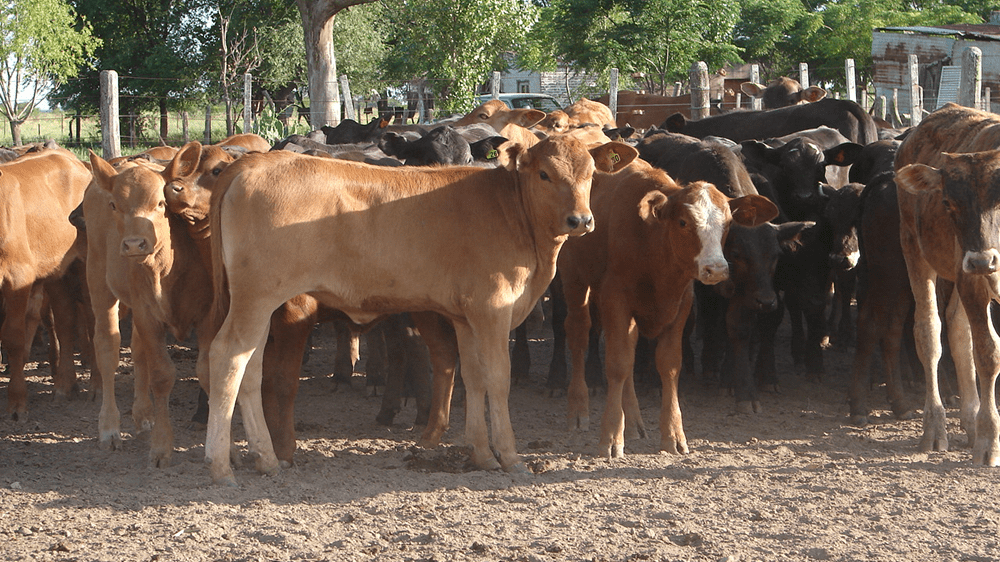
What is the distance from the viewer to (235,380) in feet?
17.7

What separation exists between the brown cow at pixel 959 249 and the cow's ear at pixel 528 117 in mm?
7427

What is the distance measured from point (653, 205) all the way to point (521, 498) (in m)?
1.95

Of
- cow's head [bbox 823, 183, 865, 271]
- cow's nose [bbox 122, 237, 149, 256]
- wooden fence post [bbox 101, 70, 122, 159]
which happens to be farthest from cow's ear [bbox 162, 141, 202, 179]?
wooden fence post [bbox 101, 70, 122, 159]

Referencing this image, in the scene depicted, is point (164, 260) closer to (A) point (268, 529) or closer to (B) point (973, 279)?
(A) point (268, 529)

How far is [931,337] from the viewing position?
21.3ft

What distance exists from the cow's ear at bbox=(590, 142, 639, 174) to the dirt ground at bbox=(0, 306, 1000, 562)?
1.76 m

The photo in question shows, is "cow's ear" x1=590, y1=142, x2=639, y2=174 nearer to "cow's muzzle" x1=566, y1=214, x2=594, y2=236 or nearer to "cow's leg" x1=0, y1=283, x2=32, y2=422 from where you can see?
"cow's muzzle" x1=566, y1=214, x2=594, y2=236

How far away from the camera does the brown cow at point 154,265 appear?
5727mm

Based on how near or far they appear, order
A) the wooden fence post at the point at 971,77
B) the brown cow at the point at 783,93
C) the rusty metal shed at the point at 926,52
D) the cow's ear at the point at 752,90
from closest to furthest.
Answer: the wooden fence post at the point at 971,77 < the brown cow at the point at 783,93 < the cow's ear at the point at 752,90 < the rusty metal shed at the point at 926,52

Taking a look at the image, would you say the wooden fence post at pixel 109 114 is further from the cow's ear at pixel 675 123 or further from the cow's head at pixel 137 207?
the cow's head at pixel 137 207

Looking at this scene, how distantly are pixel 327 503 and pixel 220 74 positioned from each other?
29.9m

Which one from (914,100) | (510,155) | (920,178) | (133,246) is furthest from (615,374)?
(914,100)

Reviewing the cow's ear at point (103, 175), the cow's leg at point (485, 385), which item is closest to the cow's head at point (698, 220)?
the cow's leg at point (485, 385)

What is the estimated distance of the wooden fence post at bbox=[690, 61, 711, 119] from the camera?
61.2 feet
